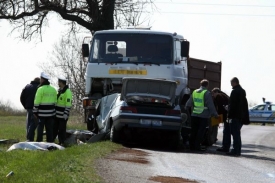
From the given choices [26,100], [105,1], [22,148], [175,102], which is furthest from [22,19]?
[22,148]

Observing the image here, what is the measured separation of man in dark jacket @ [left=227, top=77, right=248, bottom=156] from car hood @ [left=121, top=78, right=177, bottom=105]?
1.53 metres

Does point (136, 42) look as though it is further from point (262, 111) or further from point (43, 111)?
point (262, 111)

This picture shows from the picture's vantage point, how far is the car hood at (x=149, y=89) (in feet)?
67.0

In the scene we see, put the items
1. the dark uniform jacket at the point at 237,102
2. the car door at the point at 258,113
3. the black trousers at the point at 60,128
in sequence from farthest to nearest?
the car door at the point at 258,113 → the black trousers at the point at 60,128 → the dark uniform jacket at the point at 237,102

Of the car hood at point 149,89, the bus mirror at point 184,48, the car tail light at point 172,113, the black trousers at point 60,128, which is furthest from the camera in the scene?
the bus mirror at point 184,48

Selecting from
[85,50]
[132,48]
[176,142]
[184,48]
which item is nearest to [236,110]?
[176,142]

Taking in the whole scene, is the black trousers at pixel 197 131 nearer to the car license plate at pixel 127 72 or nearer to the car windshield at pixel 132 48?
→ the car windshield at pixel 132 48

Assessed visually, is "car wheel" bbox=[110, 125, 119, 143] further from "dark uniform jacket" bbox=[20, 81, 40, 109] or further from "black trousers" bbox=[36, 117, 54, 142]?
"dark uniform jacket" bbox=[20, 81, 40, 109]

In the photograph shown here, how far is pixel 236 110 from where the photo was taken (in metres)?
20.0

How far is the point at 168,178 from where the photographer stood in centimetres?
1262

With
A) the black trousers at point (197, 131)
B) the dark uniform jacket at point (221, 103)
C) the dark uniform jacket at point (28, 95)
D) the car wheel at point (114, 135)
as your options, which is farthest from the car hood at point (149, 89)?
the dark uniform jacket at point (28, 95)

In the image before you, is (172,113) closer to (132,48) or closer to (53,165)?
(132,48)

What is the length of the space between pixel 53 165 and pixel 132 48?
9419mm

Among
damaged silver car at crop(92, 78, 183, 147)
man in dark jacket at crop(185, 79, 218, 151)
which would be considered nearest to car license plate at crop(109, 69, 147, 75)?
damaged silver car at crop(92, 78, 183, 147)
